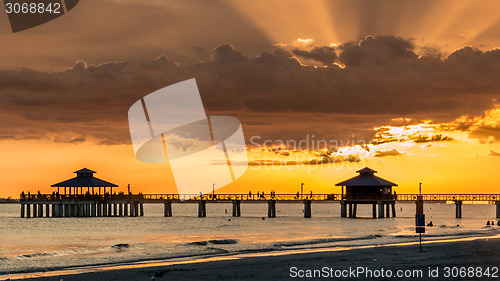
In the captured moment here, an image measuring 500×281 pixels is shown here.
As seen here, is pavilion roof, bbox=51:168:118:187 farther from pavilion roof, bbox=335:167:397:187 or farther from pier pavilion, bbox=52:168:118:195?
pavilion roof, bbox=335:167:397:187

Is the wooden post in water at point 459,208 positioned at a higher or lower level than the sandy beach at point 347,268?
lower

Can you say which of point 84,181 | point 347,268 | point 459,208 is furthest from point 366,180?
point 347,268

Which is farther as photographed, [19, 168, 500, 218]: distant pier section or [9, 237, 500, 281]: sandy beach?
[19, 168, 500, 218]: distant pier section

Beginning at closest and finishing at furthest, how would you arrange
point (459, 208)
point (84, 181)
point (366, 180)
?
point (366, 180), point (84, 181), point (459, 208)

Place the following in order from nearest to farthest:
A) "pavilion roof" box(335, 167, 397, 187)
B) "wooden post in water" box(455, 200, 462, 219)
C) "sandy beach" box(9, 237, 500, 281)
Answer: "sandy beach" box(9, 237, 500, 281) < "pavilion roof" box(335, 167, 397, 187) < "wooden post in water" box(455, 200, 462, 219)

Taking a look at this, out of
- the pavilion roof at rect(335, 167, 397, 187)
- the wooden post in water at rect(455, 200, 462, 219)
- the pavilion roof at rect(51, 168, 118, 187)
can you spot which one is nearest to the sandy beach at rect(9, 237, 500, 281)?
the pavilion roof at rect(335, 167, 397, 187)

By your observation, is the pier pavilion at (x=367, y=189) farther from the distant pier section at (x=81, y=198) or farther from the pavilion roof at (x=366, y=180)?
the distant pier section at (x=81, y=198)

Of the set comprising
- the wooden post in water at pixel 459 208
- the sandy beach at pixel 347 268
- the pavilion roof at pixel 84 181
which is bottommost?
the wooden post in water at pixel 459 208

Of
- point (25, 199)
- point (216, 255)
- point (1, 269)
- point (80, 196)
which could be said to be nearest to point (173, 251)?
point (216, 255)

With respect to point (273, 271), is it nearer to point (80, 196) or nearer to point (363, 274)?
point (363, 274)

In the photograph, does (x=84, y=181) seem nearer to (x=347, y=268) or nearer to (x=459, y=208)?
(x=459, y=208)

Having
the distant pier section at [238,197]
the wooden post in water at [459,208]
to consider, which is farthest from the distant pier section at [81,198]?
the wooden post in water at [459,208]

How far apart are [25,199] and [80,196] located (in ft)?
44.1

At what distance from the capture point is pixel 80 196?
119 m
